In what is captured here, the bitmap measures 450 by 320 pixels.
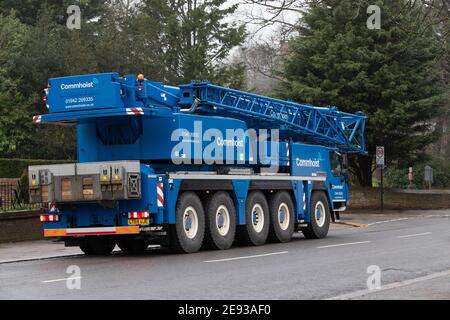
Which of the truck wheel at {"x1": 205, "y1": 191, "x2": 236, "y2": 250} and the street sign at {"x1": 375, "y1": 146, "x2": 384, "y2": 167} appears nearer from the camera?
the truck wheel at {"x1": 205, "y1": 191, "x2": 236, "y2": 250}

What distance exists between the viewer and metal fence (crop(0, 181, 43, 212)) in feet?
80.7

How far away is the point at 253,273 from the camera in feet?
46.5

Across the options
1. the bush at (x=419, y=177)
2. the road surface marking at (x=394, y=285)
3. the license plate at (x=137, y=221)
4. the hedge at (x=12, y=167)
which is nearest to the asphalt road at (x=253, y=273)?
the road surface marking at (x=394, y=285)

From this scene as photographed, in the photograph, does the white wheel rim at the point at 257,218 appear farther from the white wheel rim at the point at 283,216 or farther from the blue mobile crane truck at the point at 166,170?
the white wheel rim at the point at 283,216

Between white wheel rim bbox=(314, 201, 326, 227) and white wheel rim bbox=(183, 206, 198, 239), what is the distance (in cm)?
614

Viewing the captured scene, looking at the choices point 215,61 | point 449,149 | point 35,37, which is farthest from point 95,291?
point 449,149

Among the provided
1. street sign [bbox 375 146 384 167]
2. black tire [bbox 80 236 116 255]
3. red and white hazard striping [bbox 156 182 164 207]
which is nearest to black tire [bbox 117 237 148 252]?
black tire [bbox 80 236 116 255]

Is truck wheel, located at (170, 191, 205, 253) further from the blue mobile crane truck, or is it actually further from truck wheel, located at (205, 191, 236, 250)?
truck wheel, located at (205, 191, 236, 250)

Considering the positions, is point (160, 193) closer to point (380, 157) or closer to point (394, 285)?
point (394, 285)

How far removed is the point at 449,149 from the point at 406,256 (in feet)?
165

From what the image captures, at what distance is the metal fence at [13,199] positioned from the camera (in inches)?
968

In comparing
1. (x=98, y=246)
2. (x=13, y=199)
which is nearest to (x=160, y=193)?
(x=98, y=246)

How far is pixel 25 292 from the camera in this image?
1208cm

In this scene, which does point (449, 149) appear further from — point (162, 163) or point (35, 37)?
point (162, 163)
